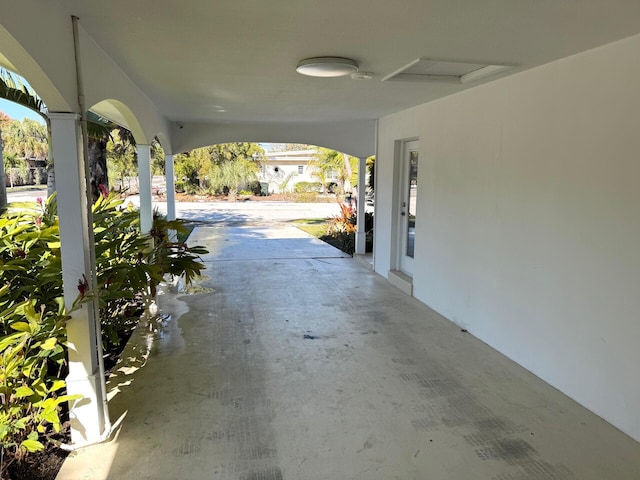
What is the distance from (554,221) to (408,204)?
3186 millimetres

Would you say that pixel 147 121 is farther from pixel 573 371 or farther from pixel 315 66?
pixel 573 371

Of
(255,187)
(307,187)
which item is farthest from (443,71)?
(255,187)

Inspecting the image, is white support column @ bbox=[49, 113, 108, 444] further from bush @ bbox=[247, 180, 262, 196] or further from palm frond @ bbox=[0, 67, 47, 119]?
bush @ bbox=[247, 180, 262, 196]

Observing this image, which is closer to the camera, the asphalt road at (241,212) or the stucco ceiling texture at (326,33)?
the stucco ceiling texture at (326,33)

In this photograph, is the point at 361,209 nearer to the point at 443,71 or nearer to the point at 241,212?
the point at 443,71

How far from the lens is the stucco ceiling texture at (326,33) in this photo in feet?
7.45

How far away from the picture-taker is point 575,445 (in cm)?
267

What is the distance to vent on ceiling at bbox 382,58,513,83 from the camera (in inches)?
137

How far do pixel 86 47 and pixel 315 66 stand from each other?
152 centimetres

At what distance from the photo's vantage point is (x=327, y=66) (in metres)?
3.31

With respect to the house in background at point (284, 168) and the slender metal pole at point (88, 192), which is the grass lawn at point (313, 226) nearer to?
the slender metal pole at point (88, 192)

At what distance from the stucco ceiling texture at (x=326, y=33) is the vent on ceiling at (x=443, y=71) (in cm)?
11

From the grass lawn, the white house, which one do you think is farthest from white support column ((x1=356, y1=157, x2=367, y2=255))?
the white house

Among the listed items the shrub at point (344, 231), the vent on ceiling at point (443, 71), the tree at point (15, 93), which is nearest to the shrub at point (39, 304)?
the tree at point (15, 93)
